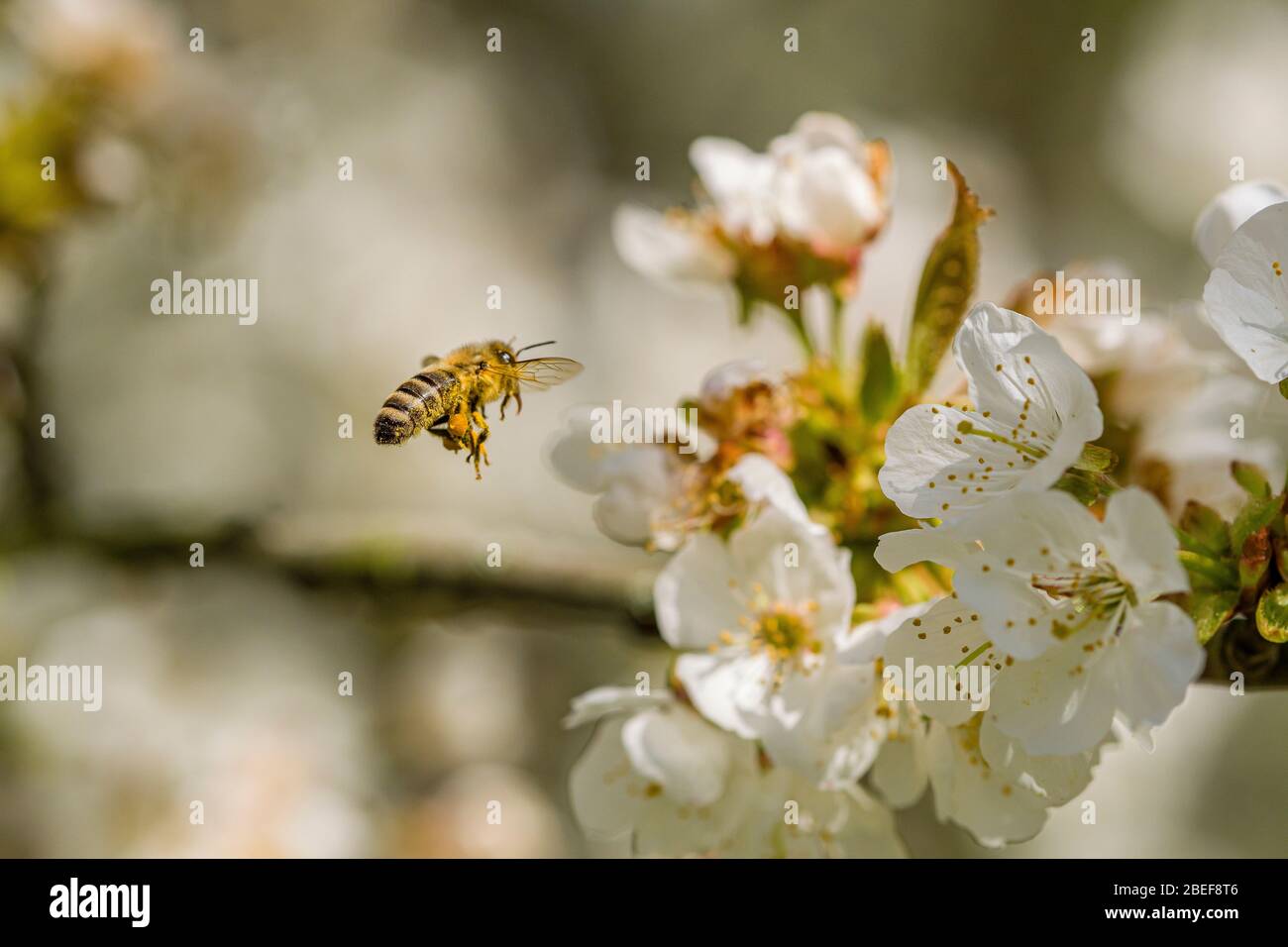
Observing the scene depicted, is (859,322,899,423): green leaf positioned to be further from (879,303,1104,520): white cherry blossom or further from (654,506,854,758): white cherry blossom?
(879,303,1104,520): white cherry blossom

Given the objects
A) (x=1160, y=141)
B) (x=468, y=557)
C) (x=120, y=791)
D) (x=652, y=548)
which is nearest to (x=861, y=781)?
(x=652, y=548)

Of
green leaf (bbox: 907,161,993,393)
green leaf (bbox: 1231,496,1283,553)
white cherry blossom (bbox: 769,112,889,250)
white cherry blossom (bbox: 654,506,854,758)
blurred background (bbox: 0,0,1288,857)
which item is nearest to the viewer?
green leaf (bbox: 1231,496,1283,553)

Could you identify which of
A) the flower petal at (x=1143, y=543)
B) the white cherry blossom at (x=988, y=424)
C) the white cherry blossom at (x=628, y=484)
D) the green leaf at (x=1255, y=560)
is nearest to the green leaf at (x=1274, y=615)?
the green leaf at (x=1255, y=560)

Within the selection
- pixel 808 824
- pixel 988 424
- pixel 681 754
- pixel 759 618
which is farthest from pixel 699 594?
pixel 988 424

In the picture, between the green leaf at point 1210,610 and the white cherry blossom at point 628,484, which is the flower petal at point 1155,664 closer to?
the green leaf at point 1210,610

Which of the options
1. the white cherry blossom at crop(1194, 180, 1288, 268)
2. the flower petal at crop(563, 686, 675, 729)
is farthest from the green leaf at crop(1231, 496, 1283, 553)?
the flower petal at crop(563, 686, 675, 729)

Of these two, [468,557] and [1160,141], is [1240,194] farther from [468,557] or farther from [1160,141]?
[1160,141]
